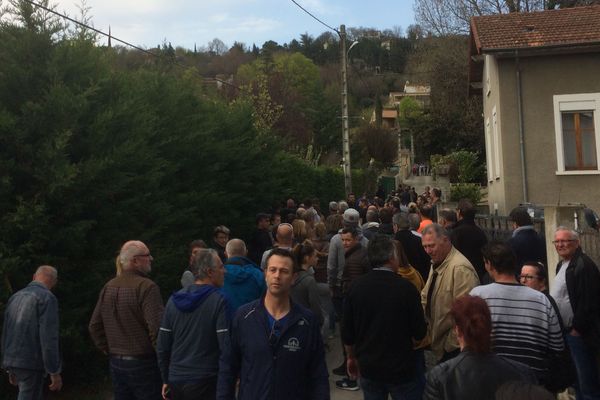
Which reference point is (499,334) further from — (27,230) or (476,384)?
(27,230)

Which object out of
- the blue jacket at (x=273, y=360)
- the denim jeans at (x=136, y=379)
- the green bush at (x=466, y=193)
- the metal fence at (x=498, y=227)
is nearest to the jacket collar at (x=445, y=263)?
the blue jacket at (x=273, y=360)

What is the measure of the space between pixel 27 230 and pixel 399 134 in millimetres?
66112

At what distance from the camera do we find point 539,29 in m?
18.8

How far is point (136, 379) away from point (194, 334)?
942 mm

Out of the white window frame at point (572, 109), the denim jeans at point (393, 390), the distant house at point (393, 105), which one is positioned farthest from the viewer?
the distant house at point (393, 105)

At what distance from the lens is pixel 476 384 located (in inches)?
119

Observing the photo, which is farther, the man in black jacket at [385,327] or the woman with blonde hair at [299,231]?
the woman with blonde hair at [299,231]

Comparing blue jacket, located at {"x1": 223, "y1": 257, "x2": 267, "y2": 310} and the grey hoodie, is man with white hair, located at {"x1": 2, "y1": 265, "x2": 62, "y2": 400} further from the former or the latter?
the grey hoodie

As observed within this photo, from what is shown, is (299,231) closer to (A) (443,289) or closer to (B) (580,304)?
(A) (443,289)

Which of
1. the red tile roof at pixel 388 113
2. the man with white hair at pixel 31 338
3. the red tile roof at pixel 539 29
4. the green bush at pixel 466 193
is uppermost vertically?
the red tile roof at pixel 388 113

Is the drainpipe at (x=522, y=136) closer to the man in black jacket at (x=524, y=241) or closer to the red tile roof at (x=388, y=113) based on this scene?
the man in black jacket at (x=524, y=241)

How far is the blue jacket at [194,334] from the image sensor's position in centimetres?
476

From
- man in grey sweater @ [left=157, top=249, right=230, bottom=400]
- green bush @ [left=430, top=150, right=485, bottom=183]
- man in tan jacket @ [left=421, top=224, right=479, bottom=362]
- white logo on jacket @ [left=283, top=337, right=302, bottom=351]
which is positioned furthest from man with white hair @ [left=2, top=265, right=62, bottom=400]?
green bush @ [left=430, top=150, right=485, bottom=183]

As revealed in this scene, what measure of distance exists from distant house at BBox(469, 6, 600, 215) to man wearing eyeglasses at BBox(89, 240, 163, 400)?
1546 centimetres
